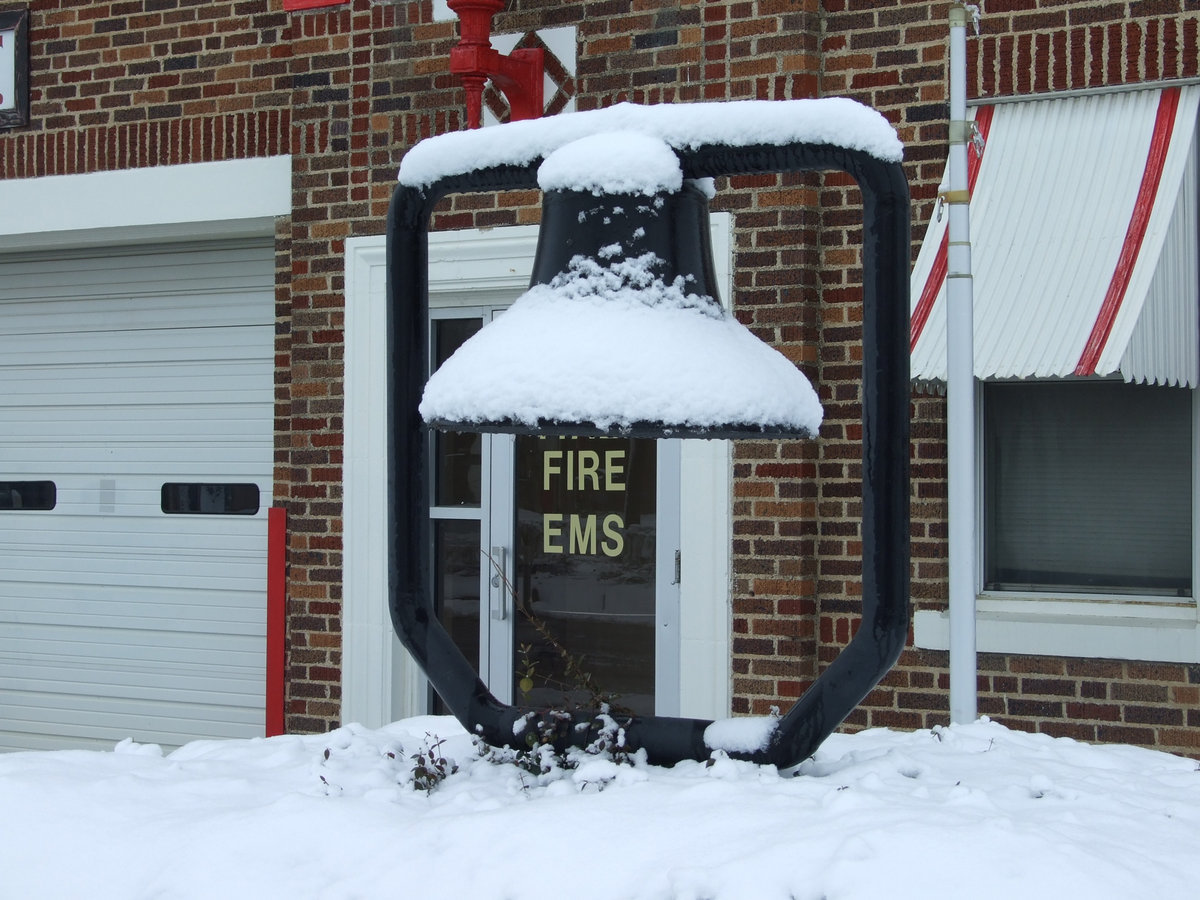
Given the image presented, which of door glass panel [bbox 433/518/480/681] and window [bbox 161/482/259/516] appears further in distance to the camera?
window [bbox 161/482/259/516]

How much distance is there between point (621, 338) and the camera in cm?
210

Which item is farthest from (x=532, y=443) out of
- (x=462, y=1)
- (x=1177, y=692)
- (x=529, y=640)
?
(x=1177, y=692)

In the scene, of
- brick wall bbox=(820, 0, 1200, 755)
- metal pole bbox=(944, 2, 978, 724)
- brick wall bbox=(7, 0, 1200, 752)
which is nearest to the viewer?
metal pole bbox=(944, 2, 978, 724)

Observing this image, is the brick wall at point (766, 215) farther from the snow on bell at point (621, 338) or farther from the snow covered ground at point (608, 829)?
the snow on bell at point (621, 338)

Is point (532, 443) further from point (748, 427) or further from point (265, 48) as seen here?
point (748, 427)

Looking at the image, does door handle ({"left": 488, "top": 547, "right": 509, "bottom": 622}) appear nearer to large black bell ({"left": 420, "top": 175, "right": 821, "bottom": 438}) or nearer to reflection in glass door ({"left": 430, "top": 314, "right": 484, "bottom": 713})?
reflection in glass door ({"left": 430, "top": 314, "right": 484, "bottom": 713})

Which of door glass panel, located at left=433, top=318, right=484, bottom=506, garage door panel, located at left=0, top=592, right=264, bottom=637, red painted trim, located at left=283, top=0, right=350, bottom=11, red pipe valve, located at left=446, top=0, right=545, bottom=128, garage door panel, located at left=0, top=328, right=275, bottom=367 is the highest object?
red painted trim, located at left=283, top=0, right=350, bottom=11

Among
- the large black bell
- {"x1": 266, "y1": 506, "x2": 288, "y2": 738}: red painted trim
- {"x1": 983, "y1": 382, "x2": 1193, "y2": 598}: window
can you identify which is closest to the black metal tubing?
the large black bell

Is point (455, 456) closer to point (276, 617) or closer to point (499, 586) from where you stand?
point (499, 586)

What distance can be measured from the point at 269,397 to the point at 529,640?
1.86 m

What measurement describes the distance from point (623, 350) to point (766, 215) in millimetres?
3347

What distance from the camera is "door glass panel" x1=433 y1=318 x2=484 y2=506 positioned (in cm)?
601

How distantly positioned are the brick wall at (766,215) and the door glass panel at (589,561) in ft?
1.70

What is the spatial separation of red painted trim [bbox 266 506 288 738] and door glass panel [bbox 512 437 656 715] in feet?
3.74
